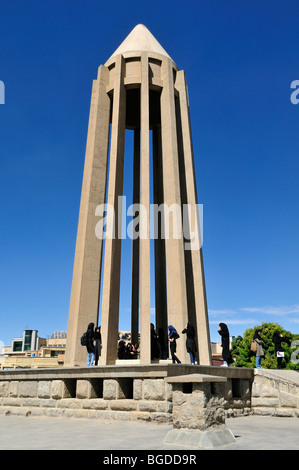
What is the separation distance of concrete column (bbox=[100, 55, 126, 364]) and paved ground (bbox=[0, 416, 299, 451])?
4.45 metres

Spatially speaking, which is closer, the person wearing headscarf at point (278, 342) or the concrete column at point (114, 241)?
the concrete column at point (114, 241)

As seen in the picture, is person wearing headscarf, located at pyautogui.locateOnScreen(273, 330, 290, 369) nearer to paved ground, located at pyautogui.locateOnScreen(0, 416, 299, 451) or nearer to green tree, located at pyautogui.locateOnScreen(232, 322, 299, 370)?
paved ground, located at pyautogui.locateOnScreen(0, 416, 299, 451)

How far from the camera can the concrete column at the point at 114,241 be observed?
12.4 meters

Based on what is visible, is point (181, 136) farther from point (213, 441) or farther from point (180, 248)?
point (213, 441)

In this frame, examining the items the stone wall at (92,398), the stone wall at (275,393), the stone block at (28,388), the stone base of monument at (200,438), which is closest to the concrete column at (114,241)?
the stone block at (28,388)

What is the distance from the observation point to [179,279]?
13.1m

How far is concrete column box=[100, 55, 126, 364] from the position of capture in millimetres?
12430

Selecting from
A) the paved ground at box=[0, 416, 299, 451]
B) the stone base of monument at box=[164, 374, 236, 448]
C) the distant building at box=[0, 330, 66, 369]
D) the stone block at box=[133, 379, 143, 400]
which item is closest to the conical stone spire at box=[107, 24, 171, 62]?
the stone block at box=[133, 379, 143, 400]

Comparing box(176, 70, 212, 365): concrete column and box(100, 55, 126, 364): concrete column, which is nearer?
box(100, 55, 126, 364): concrete column

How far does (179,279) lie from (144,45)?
10.6 meters

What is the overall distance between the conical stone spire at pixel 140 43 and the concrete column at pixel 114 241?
4.54ft

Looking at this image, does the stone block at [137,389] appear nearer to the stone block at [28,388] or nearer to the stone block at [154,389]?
the stone block at [154,389]
